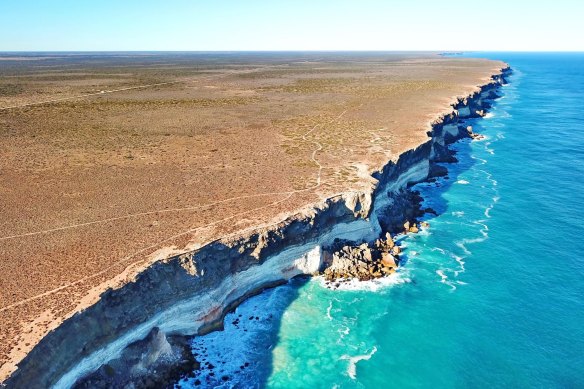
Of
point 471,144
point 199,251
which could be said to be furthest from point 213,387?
point 471,144

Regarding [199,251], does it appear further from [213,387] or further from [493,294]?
[493,294]

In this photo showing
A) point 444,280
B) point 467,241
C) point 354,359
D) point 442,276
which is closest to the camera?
point 354,359

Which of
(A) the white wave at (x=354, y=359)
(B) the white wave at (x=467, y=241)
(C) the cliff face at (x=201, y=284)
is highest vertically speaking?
(C) the cliff face at (x=201, y=284)

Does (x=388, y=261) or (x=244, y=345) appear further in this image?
(x=388, y=261)

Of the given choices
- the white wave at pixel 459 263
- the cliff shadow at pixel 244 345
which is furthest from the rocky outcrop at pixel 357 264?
the white wave at pixel 459 263

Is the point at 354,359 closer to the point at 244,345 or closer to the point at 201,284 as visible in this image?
the point at 244,345

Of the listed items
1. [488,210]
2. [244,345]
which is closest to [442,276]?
[488,210]

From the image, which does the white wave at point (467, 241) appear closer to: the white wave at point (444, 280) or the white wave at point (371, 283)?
the white wave at point (444, 280)
